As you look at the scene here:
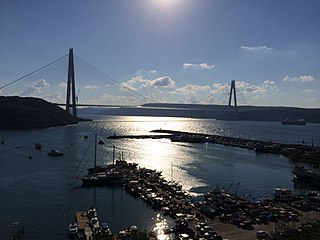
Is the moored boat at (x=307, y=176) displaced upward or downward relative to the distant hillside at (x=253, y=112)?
downward

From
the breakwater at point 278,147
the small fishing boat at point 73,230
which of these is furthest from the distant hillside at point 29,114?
the small fishing boat at point 73,230

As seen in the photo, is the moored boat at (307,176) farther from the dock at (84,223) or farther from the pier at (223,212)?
the dock at (84,223)

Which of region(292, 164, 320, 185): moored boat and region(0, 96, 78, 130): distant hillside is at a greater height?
region(0, 96, 78, 130): distant hillside

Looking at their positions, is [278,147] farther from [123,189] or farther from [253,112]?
[253,112]

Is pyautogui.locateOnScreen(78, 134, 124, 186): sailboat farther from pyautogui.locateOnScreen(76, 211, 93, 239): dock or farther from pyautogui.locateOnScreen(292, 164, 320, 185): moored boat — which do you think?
pyautogui.locateOnScreen(292, 164, 320, 185): moored boat

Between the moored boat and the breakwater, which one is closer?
the moored boat

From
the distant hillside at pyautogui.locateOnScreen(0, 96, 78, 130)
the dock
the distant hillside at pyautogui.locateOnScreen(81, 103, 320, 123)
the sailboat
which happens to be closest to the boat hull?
the sailboat

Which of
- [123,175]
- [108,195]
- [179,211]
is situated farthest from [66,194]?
[179,211]

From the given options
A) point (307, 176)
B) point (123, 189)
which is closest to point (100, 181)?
point (123, 189)
